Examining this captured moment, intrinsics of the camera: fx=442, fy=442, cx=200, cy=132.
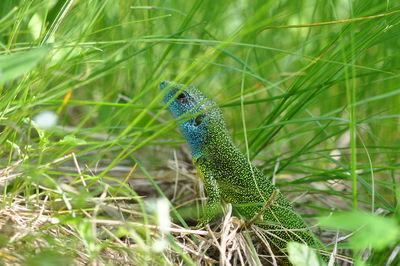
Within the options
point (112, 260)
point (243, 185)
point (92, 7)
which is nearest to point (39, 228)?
point (112, 260)

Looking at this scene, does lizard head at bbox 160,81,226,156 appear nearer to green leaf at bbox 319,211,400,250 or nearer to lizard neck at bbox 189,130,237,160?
lizard neck at bbox 189,130,237,160

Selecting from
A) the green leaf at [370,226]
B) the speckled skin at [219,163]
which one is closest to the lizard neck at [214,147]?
the speckled skin at [219,163]

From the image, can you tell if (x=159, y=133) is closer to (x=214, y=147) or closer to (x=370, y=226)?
(x=214, y=147)

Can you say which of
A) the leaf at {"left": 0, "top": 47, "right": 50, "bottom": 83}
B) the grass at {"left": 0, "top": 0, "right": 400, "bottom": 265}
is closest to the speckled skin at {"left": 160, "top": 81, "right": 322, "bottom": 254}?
the grass at {"left": 0, "top": 0, "right": 400, "bottom": 265}

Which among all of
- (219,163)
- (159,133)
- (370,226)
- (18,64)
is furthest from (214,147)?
(370,226)

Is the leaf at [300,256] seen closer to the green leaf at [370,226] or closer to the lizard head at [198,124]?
the green leaf at [370,226]

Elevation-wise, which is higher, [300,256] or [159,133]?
[159,133]

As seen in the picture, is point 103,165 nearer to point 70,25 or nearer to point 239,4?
point 70,25
